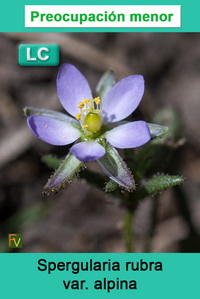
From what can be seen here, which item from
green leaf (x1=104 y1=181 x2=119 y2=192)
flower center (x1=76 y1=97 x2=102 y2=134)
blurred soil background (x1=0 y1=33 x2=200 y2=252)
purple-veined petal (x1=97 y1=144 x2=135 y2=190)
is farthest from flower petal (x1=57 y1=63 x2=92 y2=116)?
blurred soil background (x1=0 y1=33 x2=200 y2=252)

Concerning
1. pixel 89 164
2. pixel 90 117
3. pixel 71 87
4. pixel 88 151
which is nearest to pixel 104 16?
pixel 71 87

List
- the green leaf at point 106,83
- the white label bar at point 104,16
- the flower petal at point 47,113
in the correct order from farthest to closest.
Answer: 1. the white label bar at point 104,16
2. the green leaf at point 106,83
3. the flower petal at point 47,113

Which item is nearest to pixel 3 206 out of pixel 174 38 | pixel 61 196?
pixel 61 196

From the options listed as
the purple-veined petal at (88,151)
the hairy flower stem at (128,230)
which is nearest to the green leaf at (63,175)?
the purple-veined petal at (88,151)

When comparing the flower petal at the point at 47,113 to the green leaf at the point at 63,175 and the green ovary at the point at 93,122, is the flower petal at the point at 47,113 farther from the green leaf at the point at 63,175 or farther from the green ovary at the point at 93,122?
the green leaf at the point at 63,175

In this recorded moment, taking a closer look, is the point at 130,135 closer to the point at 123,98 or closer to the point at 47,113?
the point at 123,98
